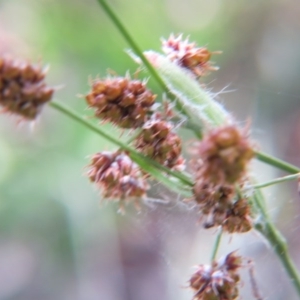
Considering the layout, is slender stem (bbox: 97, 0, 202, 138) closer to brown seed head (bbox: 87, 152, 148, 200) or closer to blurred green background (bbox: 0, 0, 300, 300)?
brown seed head (bbox: 87, 152, 148, 200)

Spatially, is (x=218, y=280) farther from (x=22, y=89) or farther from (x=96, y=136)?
(x=96, y=136)

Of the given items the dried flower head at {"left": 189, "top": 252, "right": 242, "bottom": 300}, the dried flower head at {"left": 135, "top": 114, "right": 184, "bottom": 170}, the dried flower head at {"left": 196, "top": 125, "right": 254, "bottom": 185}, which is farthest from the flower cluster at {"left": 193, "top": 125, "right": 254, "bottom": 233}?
the dried flower head at {"left": 189, "top": 252, "right": 242, "bottom": 300}

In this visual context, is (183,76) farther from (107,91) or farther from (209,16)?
(209,16)

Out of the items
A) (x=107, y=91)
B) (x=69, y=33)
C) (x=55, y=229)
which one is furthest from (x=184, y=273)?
(x=107, y=91)

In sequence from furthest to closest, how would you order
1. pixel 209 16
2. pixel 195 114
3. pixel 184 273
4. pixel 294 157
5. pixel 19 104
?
pixel 209 16, pixel 294 157, pixel 184 273, pixel 195 114, pixel 19 104

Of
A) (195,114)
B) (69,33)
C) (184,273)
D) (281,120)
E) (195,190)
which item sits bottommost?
(195,190)
